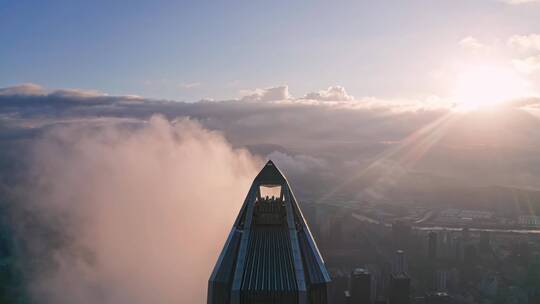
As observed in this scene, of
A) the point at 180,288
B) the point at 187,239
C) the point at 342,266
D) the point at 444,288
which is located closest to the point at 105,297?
the point at 180,288

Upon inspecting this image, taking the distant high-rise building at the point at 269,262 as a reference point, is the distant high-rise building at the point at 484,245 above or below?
below

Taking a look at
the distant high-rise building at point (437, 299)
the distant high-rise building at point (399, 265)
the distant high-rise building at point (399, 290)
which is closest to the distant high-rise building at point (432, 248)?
the distant high-rise building at point (399, 265)

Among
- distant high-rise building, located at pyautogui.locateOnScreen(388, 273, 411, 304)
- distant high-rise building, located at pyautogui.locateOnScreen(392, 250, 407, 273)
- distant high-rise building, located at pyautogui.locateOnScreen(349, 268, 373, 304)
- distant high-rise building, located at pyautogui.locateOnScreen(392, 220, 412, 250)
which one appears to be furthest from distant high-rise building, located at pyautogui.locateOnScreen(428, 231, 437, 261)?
distant high-rise building, located at pyautogui.locateOnScreen(349, 268, 373, 304)

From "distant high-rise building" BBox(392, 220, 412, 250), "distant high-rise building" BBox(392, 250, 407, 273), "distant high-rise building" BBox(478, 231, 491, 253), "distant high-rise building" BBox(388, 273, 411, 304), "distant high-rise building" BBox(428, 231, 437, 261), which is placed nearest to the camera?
"distant high-rise building" BBox(388, 273, 411, 304)

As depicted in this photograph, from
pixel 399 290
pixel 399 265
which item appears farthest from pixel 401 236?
pixel 399 290

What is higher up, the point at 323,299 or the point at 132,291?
the point at 323,299

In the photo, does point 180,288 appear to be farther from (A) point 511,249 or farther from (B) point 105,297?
(A) point 511,249

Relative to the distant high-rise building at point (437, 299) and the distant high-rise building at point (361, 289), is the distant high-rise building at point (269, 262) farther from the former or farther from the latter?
the distant high-rise building at point (437, 299)

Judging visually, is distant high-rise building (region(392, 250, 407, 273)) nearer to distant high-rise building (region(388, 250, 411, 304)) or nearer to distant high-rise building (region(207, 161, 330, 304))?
distant high-rise building (region(388, 250, 411, 304))
